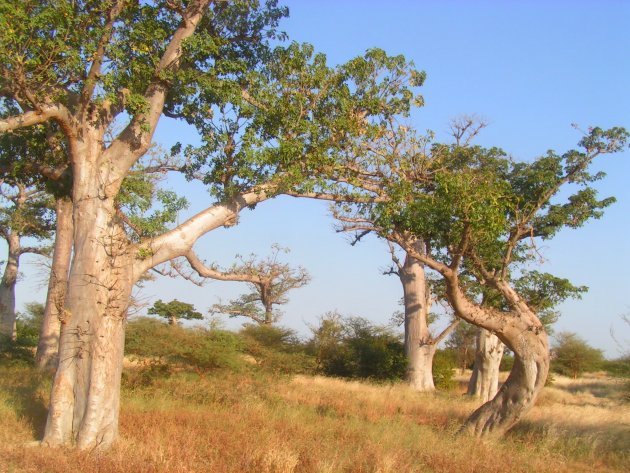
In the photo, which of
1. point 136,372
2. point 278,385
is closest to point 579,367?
point 278,385

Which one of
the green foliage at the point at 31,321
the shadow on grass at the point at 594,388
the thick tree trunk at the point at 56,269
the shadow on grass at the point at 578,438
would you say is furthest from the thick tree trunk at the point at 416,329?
the green foliage at the point at 31,321

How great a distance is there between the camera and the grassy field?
7.70 metres

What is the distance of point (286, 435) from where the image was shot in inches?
375

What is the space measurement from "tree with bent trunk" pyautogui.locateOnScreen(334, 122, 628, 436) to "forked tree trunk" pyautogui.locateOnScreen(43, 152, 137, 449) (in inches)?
180

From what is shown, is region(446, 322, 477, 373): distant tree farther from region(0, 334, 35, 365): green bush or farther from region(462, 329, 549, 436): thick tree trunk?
region(462, 329, 549, 436): thick tree trunk

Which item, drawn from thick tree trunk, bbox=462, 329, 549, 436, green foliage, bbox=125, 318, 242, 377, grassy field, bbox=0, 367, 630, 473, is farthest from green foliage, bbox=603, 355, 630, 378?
green foliage, bbox=125, 318, 242, 377

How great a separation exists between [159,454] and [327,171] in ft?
18.1

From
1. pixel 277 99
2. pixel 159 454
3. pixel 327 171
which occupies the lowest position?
pixel 159 454

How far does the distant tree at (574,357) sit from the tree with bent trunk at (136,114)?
101ft

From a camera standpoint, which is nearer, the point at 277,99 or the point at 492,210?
the point at 492,210

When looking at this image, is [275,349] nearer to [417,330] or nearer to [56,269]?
[417,330]

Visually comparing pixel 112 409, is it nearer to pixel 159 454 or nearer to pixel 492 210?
pixel 159 454

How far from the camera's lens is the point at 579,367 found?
37.5 meters

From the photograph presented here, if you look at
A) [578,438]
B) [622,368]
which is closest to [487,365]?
[622,368]
